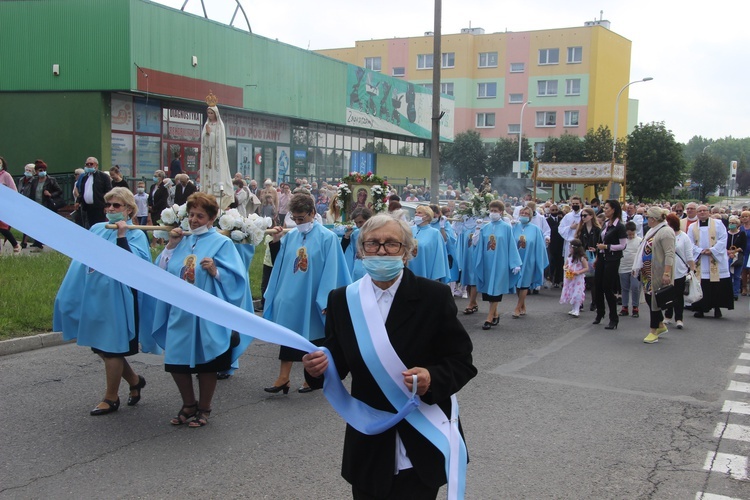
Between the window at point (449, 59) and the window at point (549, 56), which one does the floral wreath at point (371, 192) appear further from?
the window at point (449, 59)

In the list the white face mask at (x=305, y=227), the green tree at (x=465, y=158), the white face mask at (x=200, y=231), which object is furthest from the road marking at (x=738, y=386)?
the green tree at (x=465, y=158)

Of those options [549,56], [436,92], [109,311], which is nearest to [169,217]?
[109,311]

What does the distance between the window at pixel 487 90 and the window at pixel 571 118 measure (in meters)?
6.67

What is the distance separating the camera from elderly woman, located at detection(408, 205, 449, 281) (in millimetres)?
11315

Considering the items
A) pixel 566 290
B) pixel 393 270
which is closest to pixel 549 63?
pixel 566 290

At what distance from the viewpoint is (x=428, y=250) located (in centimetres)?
1140

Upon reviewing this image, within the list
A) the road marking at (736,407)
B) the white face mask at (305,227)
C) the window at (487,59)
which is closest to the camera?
the road marking at (736,407)

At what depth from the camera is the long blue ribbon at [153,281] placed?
8.92 feet

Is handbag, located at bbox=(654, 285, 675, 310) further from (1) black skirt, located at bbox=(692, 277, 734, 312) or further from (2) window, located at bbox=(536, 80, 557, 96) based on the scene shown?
(2) window, located at bbox=(536, 80, 557, 96)

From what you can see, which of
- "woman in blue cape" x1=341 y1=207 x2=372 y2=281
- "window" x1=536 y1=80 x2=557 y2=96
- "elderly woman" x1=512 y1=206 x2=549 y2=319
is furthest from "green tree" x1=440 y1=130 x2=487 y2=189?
"woman in blue cape" x1=341 y1=207 x2=372 y2=281

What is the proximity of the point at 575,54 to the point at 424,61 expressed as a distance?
523 inches

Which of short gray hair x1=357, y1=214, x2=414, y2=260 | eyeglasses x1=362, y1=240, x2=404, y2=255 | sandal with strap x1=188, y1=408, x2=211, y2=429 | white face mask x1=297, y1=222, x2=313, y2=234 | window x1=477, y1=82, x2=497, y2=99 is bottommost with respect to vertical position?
sandal with strap x1=188, y1=408, x2=211, y2=429

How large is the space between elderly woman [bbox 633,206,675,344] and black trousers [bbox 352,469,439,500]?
8.27m

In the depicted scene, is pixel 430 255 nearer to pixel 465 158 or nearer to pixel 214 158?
pixel 214 158
